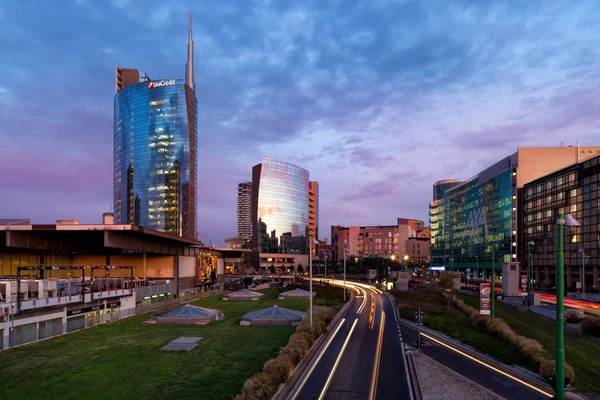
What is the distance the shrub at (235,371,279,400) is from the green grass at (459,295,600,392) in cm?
1766

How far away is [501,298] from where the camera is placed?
7812cm

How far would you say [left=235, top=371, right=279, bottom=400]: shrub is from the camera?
20389 mm

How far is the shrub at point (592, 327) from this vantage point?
4244cm

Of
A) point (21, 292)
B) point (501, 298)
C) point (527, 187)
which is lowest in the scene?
point (501, 298)

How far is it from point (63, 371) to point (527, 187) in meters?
143

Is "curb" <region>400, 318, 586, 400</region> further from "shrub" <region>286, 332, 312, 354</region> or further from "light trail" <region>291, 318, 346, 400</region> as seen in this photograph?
"shrub" <region>286, 332, 312, 354</region>

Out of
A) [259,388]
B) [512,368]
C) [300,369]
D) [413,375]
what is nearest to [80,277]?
[300,369]

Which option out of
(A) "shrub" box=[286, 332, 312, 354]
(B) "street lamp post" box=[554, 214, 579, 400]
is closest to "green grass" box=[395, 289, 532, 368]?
(A) "shrub" box=[286, 332, 312, 354]

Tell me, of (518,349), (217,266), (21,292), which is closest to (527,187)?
(217,266)

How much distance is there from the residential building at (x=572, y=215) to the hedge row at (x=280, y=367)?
6859 centimetres

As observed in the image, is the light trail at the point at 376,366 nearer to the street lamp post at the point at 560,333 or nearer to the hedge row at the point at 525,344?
the hedge row at the point at 525,344

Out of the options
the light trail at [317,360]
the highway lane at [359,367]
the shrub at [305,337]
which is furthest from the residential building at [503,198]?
the shrub at [305,337]

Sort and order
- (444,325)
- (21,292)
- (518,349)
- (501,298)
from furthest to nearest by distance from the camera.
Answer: (501,298), (444,325), (21,292), (518,349)

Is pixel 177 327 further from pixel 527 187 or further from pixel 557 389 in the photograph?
pixel 527 187
